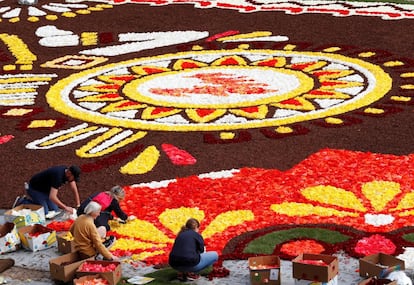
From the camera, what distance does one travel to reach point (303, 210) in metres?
14.3

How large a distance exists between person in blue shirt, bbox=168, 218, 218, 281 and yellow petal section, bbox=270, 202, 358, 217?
7.79ft

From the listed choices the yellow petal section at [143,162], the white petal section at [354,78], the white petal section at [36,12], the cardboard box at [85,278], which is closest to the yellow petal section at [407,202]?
the yellow petal section at [143,162]

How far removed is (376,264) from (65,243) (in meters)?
4.23

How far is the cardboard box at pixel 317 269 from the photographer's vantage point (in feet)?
36.8

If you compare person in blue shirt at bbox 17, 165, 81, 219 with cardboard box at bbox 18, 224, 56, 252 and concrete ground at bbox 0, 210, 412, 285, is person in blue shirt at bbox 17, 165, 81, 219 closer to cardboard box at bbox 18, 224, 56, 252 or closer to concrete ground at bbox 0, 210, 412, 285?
cardboard box at bbox 18, 224, 56, 252

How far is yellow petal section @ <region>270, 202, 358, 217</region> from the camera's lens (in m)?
14.0

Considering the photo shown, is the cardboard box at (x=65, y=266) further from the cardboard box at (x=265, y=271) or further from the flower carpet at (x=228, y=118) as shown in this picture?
the cardboard box at (x=265, y=271)

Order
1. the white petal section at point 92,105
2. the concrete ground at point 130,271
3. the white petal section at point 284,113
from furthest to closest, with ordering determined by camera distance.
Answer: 1. the white petal section at point 92,105
2. the white petal section at point 284,113
3. the concrete ground at point 130,271

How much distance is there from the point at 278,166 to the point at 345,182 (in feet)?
4.78

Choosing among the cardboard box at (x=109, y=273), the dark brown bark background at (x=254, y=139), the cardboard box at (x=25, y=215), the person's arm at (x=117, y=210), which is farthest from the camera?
the dark brown bark background at (x=254, y=139)

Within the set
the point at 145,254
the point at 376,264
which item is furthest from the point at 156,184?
the point at 376,264

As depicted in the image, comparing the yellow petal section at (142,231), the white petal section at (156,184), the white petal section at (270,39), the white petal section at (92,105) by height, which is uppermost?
the white petal section at (270,39)

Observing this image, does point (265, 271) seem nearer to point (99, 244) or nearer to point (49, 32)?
point (99, 244)

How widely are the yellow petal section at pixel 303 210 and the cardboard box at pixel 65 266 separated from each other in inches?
130
